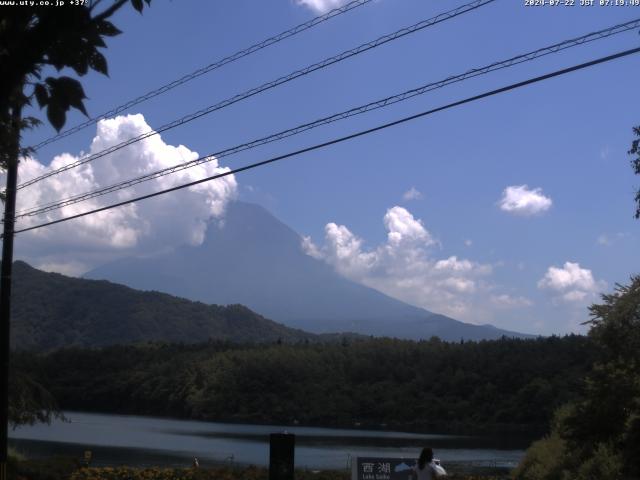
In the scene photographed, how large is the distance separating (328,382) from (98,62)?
91.4 m

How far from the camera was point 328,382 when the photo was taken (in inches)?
3701

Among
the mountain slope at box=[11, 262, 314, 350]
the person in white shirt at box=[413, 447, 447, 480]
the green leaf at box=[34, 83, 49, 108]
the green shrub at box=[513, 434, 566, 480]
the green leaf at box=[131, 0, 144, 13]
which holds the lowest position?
the green shrub at box=[513, 434, 566, 480]

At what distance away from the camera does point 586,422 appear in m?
17.8

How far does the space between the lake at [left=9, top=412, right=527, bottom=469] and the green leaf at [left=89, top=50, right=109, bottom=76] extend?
31353 mm

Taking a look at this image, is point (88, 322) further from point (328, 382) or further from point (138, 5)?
point (138, 5)

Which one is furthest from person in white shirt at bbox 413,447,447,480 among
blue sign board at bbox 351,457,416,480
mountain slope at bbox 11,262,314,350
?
mountain slope at bbox 11,262,314,350

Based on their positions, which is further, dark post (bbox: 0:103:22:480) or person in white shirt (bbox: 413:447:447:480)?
dark post (bbox: 0:103:22:480)

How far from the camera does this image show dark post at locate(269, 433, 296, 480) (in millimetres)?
11883

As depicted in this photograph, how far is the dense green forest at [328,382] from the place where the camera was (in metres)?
79.0

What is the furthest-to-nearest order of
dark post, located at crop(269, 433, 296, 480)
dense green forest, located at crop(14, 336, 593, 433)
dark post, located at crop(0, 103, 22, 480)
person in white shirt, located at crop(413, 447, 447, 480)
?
dense green forest, located at crop(14, 336, 593, 433) → dark post, located at crop(0, 103, 22, 480) → dark post, located at crop(269, 433, 296, 480) → person in white shirt, located at crop(413, 447, 447, 480)

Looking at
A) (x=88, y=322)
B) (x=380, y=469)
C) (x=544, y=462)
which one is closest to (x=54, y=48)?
(x=380, y=469)

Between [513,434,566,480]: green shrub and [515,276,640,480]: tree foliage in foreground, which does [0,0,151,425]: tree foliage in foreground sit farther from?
[513,434,566,480]: green shrub

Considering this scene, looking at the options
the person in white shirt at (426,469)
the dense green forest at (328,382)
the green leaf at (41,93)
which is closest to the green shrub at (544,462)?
the person in white shirt at (426,469)

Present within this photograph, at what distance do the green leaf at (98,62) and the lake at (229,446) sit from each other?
3135 cm
